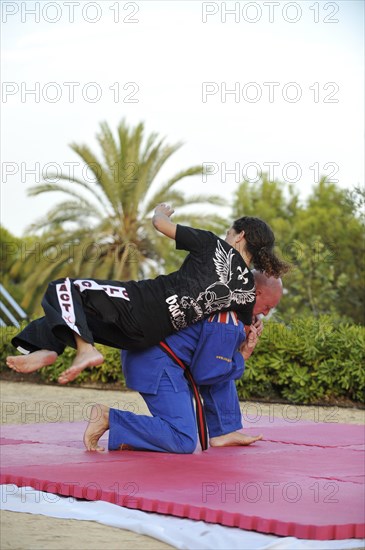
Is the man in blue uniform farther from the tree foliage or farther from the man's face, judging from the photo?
the tree foliage

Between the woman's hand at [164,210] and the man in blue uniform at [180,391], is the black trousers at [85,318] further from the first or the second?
the woman's hand at [164,210]

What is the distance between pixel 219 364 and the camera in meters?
4.70

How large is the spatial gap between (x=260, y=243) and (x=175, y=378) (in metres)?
0.93

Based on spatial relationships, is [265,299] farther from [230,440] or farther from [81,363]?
[81,363]

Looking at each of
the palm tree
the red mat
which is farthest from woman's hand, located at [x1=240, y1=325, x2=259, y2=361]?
the palm tree

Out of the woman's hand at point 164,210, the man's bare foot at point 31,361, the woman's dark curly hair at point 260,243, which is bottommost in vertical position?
the man's bare foot at point 31,361

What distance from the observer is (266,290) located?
516 cm

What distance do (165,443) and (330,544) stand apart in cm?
169

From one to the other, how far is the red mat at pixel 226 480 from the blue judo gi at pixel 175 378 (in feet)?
0.32

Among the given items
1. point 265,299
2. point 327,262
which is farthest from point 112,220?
point 265,299

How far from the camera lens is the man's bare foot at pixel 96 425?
4539 millimetres

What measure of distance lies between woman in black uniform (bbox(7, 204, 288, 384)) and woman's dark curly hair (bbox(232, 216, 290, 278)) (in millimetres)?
195

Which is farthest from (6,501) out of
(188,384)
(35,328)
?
A: (188,384)

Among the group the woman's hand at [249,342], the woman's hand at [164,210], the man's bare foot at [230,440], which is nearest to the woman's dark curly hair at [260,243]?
the woman's hand at [249,342]
